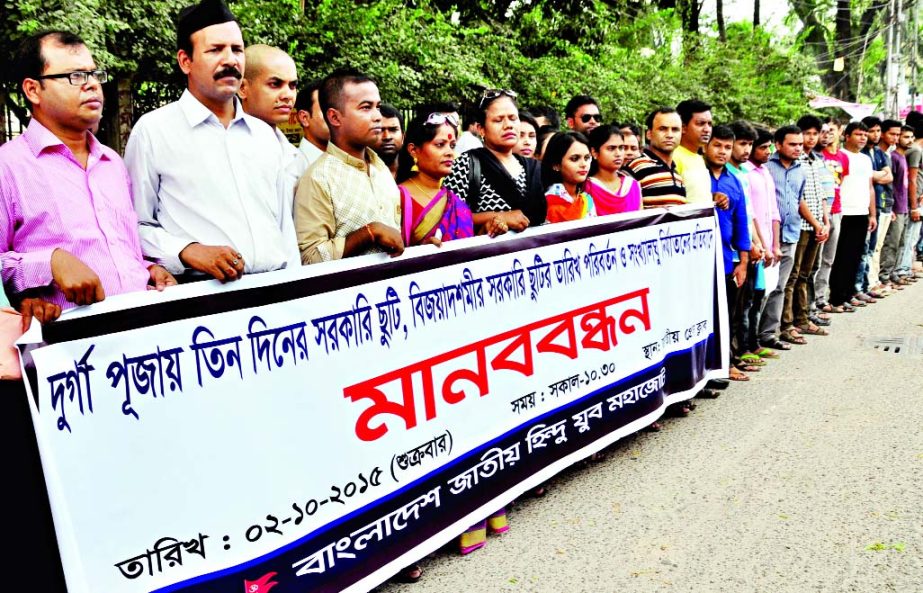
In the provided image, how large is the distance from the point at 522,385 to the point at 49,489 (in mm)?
2297

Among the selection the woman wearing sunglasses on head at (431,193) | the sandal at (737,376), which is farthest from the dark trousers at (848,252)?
the woman wearing sunglasses on head at (431,193)

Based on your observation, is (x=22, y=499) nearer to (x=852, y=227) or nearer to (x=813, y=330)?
(x=813, y=330)

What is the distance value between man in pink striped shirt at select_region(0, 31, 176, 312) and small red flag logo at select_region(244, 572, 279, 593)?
1005 mm

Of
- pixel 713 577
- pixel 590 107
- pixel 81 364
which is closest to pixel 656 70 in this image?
pixel 590 107

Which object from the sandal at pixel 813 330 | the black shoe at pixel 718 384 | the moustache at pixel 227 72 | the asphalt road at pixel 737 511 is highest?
the moustache at pixel 227 72

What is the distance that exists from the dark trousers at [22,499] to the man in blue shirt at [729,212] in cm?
522

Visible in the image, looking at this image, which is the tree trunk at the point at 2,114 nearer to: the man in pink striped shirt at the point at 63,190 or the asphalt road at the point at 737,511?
the man in pink striped shirt at the point at 63,190

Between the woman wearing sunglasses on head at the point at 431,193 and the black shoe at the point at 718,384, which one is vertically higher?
the woman wearing sunglasses on head at the point at 431,193

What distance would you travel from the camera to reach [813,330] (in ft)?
28.3

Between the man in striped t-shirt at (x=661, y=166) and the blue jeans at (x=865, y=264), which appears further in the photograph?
the blue jeans at (x=865, y=264)

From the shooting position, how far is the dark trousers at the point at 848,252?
10.1m

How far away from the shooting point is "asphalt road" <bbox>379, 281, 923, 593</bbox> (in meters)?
3.52

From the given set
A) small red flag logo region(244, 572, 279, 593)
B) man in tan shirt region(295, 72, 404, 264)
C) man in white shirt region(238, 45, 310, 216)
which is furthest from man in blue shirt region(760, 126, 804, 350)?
small red flag logo region(244, 572, 279, 593)

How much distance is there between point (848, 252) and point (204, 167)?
869 centimetres
